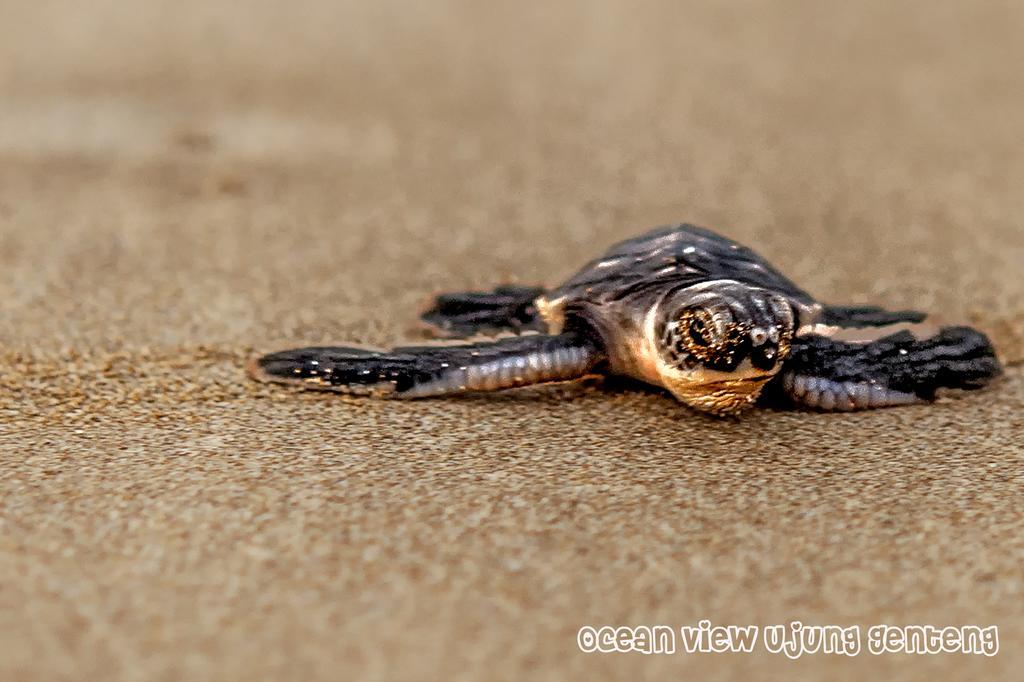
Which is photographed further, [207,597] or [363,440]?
[363,440]

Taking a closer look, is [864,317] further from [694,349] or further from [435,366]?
[435,366]

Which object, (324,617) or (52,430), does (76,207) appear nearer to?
(52,430)

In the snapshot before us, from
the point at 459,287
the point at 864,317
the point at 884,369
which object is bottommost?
the point at 884,369

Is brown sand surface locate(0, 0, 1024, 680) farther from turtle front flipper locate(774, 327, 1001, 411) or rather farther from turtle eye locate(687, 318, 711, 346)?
turtle eye locate(687, 318, 711, 346)

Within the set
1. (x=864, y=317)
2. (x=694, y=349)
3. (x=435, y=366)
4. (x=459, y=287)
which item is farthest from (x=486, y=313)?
(x=864, y=317)

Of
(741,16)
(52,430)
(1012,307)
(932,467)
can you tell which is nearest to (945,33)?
(741,16)

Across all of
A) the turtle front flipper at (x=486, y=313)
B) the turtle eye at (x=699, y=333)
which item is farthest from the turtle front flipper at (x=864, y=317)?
the turtle front flipper at (x=486, y=313)
